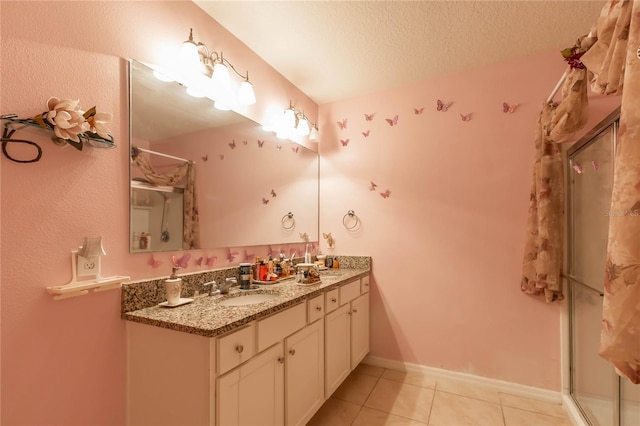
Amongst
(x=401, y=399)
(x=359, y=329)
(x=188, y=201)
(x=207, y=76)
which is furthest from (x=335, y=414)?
(x=207, y=76)

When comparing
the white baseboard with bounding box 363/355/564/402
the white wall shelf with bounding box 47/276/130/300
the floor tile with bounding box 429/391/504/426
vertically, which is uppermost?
the white wall shelf with bounding box 47/276/130/300

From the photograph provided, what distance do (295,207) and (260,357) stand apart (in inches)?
57.0

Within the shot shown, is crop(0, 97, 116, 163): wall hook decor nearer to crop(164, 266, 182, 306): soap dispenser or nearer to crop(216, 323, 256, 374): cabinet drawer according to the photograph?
crop(164, 266, 182, 306): soap dispenser

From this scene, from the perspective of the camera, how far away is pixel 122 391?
128 centimetres

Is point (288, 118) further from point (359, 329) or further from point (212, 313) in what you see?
point (359, 329)

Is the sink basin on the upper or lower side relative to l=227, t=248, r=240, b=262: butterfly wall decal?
lower

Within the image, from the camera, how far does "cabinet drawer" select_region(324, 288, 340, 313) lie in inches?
74.7

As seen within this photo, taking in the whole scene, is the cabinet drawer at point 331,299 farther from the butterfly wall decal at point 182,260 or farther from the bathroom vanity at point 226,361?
the butterfly wall decal at point 182,260

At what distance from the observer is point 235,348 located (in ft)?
3.88

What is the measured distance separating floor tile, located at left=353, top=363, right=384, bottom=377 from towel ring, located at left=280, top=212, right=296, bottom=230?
1.34m

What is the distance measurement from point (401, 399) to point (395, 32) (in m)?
2.51

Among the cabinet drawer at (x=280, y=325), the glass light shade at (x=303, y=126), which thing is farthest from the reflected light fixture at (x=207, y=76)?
the cabinet drawer at (x=280, y=325)

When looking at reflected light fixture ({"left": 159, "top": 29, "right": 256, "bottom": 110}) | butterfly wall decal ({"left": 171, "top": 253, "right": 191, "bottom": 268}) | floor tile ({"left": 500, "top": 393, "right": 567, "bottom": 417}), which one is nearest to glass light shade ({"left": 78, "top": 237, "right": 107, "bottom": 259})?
butterfly wall decal ({"left": 171, "top": 253, "right": 191, "bottom": 268})

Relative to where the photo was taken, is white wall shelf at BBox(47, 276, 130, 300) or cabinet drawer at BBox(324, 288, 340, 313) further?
cabinet drawer at BBox(324, 288, 340, 313)
